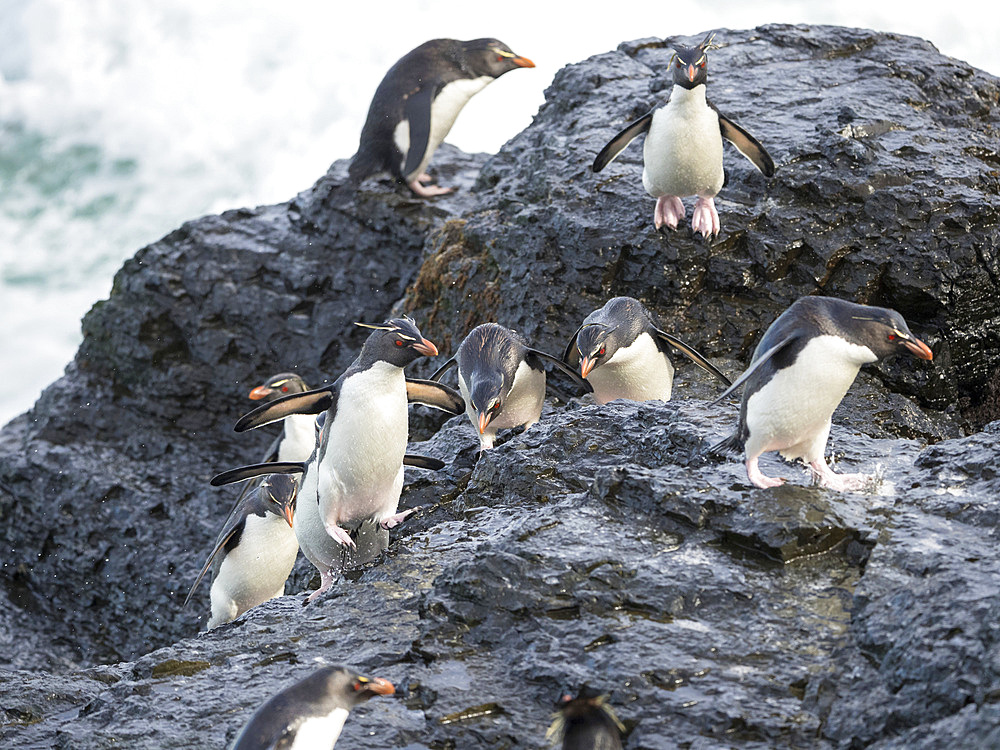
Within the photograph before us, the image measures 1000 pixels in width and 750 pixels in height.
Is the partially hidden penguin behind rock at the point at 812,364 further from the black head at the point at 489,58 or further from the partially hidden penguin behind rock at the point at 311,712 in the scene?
the black head at the point at 489,58

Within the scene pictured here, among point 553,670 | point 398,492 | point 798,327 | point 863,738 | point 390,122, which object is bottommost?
point 863,738

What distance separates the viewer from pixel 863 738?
2.47 metres

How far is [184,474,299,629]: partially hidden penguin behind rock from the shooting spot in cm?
577

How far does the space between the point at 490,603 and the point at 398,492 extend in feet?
4.08

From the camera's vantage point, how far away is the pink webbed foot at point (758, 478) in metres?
3.43

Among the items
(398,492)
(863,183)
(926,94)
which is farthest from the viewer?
(926,94)

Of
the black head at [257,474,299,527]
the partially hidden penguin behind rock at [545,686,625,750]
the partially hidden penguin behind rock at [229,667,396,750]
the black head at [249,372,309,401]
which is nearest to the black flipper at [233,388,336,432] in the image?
the black head at [257,474,299,527]

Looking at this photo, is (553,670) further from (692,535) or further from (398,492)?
(398,492)

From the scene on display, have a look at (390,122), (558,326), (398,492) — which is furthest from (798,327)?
(390,122)

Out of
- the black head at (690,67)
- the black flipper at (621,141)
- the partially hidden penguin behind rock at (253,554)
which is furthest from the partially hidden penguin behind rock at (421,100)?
the partially hidden penguin behind rock at (253,554)

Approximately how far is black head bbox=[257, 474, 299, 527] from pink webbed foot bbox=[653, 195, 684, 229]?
8.47ft

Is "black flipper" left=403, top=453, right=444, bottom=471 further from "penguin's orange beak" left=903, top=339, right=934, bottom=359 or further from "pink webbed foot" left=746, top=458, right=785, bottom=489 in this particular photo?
"penguin's orange beak" left=903, top=339, right=934, bottom=359

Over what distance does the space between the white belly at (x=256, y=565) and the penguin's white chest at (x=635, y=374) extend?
1.92 meters

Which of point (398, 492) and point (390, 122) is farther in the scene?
point (390, 122)
